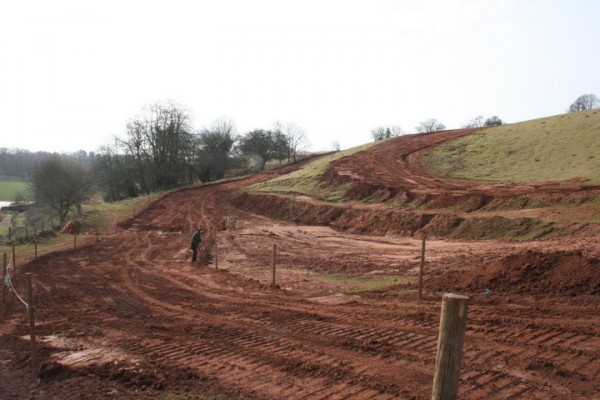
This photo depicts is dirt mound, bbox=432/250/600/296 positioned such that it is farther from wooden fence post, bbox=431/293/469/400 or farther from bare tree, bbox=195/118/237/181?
bare tree, bbox=195/118/237/181

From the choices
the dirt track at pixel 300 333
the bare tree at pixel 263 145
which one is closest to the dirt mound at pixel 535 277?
the dirt track at pixel 300 333

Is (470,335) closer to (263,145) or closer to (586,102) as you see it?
(263,145)

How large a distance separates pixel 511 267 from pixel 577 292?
1796 mm

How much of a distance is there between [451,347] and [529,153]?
1556 inches

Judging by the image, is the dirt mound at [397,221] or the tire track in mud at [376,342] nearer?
the tire track in mud at [376,342]

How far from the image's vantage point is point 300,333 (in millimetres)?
8781

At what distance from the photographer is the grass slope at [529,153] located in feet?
103

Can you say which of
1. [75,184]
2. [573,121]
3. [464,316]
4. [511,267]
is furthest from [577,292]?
[75,184]

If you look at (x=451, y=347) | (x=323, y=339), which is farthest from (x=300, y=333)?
(x=451, y=347)

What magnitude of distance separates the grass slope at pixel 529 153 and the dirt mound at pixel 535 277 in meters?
17.2

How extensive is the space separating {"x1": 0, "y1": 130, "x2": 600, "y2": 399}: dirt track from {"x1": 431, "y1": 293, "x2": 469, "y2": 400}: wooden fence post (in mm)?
2627

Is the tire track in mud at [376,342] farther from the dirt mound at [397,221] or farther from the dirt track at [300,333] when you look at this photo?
the dirt mound at [397,221]

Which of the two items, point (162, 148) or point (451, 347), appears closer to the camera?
point (451, 347)

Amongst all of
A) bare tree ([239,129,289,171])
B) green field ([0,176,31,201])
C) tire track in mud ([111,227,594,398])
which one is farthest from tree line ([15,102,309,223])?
tire track in mud ([111,227,594,398])
